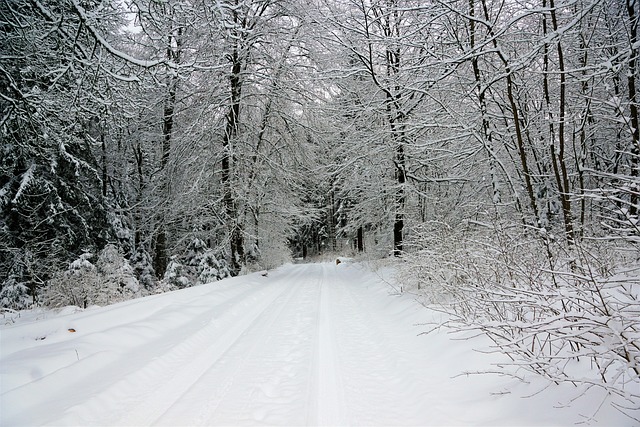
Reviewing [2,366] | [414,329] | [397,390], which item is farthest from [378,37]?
[2,366]

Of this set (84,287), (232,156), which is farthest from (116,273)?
(232,156)

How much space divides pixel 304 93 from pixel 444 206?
7428 mm

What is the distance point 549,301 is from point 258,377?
2989 mm

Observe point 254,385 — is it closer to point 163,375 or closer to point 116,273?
point 163,375

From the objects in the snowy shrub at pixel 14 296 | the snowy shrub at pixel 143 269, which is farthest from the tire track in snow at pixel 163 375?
the snowy shrub at pixel 143 269

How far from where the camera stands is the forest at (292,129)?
5641 mm

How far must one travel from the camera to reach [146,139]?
52.1ft

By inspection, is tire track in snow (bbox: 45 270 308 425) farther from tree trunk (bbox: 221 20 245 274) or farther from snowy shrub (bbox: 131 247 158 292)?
snowy shrub (bbox: 131 247 158 292)

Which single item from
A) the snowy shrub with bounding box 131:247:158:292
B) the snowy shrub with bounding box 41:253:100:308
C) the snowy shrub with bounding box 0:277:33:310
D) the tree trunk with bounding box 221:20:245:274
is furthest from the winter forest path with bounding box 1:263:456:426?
the snowy shrub with bounding box 131:247:158:292

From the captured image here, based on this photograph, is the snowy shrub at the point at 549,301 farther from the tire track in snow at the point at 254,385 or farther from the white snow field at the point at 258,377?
the tire track in snow at the point at 254,385

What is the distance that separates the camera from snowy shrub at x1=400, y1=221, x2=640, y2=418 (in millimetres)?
1985

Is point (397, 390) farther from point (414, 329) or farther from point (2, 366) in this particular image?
point (2, 366)

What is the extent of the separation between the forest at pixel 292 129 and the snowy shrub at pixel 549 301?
15 centimetres

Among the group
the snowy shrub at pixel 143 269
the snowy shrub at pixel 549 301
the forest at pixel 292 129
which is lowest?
the snowy shrub at pixel 143 269
